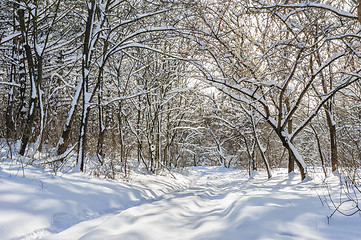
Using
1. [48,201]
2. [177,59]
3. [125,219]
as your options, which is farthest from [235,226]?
[177,59]

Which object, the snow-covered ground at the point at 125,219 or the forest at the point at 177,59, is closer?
the snow-covered ground at the point at 125,219

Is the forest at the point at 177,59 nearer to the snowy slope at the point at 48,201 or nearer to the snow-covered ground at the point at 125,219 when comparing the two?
the snowy slope at the point at 48,201

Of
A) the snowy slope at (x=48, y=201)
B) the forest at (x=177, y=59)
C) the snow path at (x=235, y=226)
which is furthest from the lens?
the forest at (x=177, y=59)

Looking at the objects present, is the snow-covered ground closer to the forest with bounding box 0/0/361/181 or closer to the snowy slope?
the snowy slope

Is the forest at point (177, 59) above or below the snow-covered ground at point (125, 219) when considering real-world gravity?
above

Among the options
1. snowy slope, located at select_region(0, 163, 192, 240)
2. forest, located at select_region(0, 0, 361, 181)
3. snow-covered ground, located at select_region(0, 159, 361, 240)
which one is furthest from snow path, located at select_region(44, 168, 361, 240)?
forest, located at select_region(0, 0, 361, 181)

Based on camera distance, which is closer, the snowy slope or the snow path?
the snow path

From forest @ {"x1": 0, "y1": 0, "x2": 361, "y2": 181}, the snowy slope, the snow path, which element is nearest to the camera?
the snow path

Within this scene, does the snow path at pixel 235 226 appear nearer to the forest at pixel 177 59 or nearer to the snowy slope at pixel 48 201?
the snowy slope at pixel 48 201

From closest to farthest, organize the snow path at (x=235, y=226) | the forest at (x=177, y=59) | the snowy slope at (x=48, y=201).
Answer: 1. the snow path at (x=235, y=226)
2. the snowy slope at (x=48, y=201)
3. the forest at (x=177, y=59)

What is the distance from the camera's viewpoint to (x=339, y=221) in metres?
2.66

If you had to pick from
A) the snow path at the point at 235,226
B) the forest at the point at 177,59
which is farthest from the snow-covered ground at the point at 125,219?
the forest at the point at 177,59

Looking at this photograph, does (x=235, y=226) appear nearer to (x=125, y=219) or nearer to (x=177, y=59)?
(x=125, y=219)

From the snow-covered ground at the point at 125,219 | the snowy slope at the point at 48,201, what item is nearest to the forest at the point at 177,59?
the snowy slope at the point at 48,201
